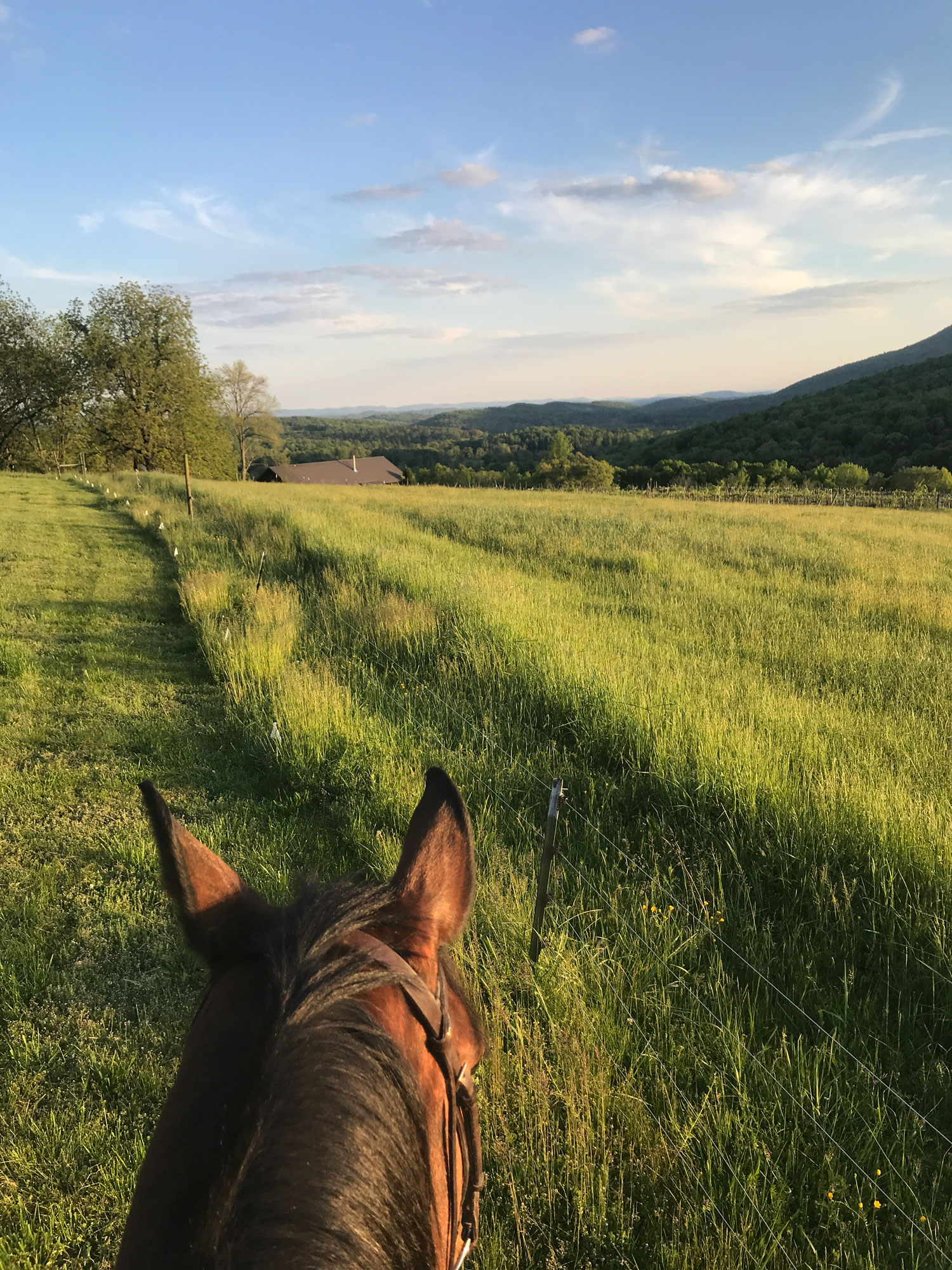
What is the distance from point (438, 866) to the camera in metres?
1.29

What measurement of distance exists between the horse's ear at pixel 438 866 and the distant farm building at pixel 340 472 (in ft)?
260

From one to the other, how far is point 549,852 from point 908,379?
94020 mm

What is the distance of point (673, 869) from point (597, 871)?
41cm

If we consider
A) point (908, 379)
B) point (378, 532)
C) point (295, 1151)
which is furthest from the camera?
point (908, 379)

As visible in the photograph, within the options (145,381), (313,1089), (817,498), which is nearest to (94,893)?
(313,1089)

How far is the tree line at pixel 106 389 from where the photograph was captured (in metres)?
42.5

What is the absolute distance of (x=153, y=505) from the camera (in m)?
20.4

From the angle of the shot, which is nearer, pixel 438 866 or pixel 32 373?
pixel 438 866

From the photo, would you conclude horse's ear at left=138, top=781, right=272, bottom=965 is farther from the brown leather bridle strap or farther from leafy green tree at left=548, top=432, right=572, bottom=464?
leafy green tree at left=548, top=432, right=572, bottom=464

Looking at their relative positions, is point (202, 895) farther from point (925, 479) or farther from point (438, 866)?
point (925, 479)

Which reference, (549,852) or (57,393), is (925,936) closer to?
(549,852)

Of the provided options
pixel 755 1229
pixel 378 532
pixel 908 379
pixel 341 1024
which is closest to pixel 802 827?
pixel 755 1229

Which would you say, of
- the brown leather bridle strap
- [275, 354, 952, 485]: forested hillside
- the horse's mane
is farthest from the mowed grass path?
[275, 354, 952, 485]: forested hillside

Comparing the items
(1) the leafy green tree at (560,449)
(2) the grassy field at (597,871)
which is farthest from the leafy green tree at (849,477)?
(2) the grassy field at (597,871)
